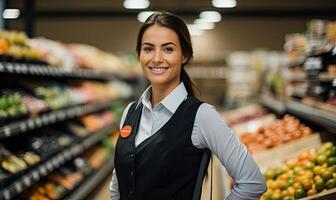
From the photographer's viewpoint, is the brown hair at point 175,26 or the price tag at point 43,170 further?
the price tag at point 43,170

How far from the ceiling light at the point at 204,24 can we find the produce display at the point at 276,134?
10.3m

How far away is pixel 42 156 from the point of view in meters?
4.22

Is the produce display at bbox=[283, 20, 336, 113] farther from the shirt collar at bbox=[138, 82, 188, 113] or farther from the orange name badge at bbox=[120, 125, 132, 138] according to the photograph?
the orange name badge at bbox=[120, 125, 132, 138]

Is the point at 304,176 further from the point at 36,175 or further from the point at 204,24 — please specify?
the point at 204,24

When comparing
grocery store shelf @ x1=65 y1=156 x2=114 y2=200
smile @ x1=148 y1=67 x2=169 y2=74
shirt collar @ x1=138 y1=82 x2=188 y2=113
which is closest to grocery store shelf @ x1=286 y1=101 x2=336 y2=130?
shirt collar @ x1=138 y1=82 x2=188 y2=113

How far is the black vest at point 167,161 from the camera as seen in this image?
5.85ft

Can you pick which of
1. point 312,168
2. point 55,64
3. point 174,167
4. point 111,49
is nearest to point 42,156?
point 55,64

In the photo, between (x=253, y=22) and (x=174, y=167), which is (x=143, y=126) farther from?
(x=253, y=22)

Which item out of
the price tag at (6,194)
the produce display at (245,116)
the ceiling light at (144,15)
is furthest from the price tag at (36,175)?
the ceiling light at (144,15)

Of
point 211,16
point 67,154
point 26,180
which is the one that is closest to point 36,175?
point 26,180

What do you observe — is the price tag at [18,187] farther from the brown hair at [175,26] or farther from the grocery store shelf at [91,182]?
the brown hair at [175,26]

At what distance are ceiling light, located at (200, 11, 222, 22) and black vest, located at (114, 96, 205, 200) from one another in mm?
12359

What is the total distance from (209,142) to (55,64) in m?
3.38

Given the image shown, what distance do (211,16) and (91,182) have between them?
948cm
